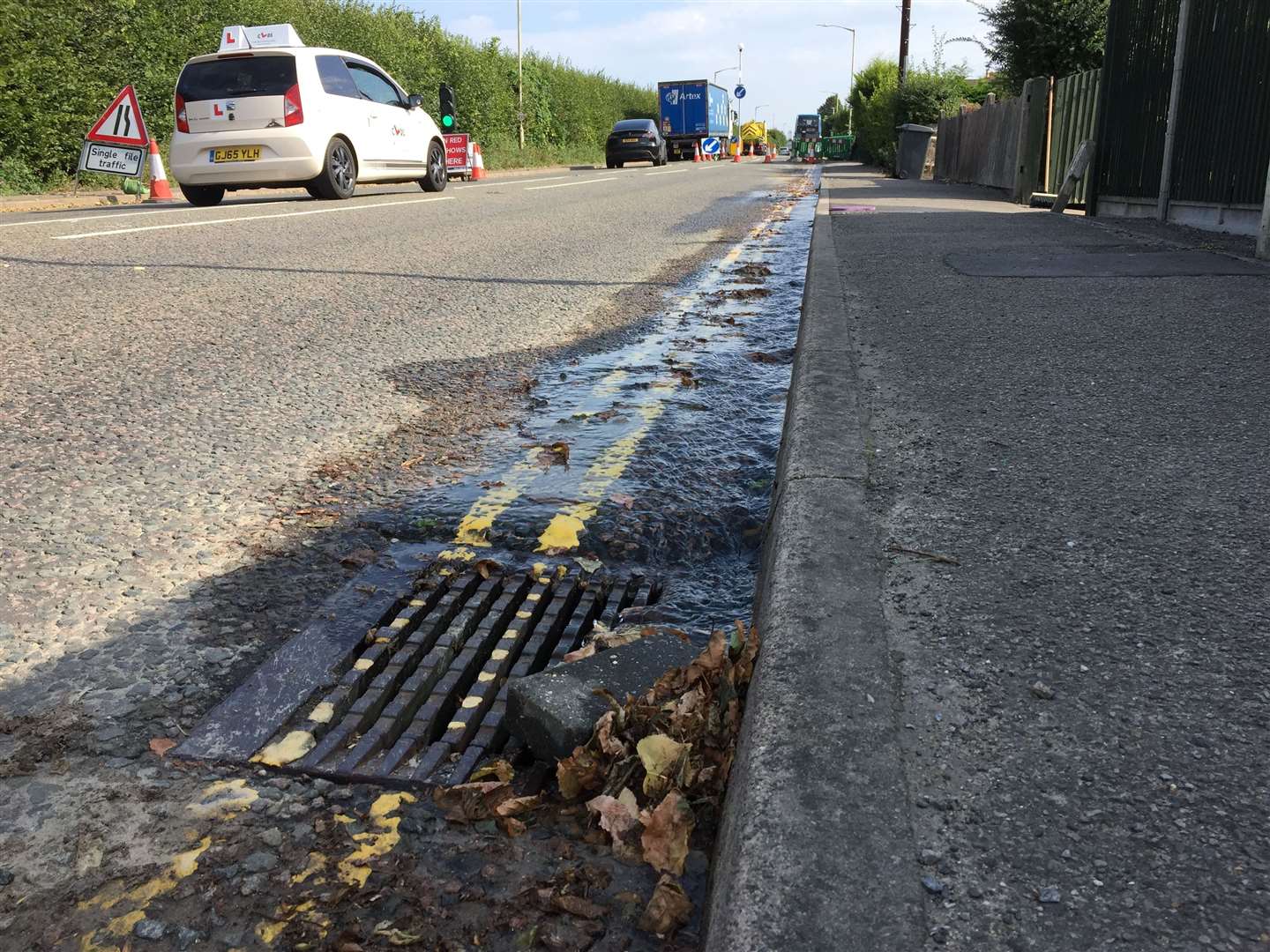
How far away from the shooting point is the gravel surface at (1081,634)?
1215 mm

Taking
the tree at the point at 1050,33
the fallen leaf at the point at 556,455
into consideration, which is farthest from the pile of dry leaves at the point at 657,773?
the tree at the point at 1050,33

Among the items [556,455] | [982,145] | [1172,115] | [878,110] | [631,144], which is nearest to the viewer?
[556,455]

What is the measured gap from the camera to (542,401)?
402 centimetres

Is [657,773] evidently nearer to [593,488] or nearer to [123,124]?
[593,488]

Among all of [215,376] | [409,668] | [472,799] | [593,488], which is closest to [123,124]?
[215,376]

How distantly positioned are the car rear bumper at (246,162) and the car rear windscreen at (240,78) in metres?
0.47

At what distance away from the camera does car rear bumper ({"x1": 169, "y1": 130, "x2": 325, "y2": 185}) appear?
1198 centimetres

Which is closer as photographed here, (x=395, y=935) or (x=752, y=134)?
(x=395, y=935)

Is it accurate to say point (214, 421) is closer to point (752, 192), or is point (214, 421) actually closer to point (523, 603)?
point (523, 603)

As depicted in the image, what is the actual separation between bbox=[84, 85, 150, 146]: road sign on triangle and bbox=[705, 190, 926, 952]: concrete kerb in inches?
530

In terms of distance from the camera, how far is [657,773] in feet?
5.34

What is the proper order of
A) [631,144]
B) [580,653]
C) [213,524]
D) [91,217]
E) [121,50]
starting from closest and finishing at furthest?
1. [580,653]
2. [213,524]
3. [91,217]
4. [121,50]
5. [631,144]

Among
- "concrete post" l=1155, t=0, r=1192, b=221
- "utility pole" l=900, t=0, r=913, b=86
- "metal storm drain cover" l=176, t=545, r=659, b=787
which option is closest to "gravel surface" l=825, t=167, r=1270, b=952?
"metal storm drain cover" l=176, t=545, r=659, b=787

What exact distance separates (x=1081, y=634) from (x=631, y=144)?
35.5 metres
